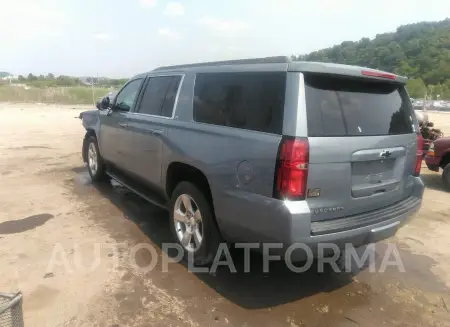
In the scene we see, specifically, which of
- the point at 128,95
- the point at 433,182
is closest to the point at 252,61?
the point at 128,95

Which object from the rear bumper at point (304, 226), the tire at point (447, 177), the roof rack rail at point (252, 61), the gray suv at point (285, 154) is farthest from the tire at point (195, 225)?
the tire at point (447, 177)

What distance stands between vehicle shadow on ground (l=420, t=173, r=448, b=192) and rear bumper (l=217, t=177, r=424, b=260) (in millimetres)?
4839

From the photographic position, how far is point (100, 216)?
5.19 metres

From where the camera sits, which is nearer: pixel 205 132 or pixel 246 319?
pixel 246 319

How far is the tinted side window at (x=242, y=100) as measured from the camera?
292 cm

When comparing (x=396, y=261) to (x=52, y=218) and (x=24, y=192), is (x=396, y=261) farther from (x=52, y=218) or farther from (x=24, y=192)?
(x=24, y=192)

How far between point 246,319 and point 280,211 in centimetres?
96

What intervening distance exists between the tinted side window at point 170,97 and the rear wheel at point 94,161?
2572 millimetres

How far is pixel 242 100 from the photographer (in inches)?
128

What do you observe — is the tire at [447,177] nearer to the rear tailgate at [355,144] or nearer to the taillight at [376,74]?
the rear tailgate at [355,144]

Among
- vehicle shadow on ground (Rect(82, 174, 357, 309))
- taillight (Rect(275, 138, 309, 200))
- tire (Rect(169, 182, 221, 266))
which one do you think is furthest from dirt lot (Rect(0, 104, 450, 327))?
taillight (Rect(275, 138, 309, 200))

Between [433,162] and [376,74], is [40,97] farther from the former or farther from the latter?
[376,74]

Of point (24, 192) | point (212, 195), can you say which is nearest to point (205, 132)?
point (212, 195)

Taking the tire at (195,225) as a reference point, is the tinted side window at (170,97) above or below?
above
